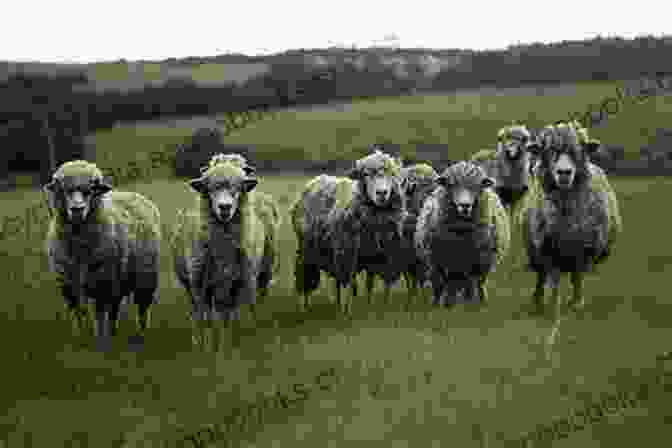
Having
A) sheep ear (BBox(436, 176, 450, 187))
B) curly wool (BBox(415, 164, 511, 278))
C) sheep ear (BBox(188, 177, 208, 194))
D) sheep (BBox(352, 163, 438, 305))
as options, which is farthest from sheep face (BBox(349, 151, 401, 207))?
sheep ear (BBox(188, 177, 208, 194))

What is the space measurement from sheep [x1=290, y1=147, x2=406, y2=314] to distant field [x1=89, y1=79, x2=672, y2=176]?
7.22 feet

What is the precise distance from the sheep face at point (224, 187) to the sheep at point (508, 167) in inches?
322

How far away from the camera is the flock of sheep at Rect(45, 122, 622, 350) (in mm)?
8695

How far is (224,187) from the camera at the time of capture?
838 centimetres

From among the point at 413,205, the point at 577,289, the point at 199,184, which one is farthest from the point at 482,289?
the point at 199,184

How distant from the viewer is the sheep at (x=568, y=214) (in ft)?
29.4

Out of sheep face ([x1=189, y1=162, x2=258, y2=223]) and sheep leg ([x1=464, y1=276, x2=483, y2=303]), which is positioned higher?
sheep face ([x1=189, y1=162, x2=258, y2=223])

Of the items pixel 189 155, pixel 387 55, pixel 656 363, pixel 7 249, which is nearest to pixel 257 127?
pixel 189 155

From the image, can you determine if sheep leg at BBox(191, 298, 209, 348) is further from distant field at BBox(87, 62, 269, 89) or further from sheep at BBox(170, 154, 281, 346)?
distant field at BBox(87, 62, 269, 89)

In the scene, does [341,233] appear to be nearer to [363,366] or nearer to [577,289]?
[577,289]

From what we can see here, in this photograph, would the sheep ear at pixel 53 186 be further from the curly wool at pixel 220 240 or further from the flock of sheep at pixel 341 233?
the curly wool at pixel 220 240

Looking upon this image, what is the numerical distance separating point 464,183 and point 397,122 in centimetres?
440

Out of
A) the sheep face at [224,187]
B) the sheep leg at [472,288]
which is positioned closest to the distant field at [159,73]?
the sheep face at [224,187]

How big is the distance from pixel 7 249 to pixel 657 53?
420 inches
